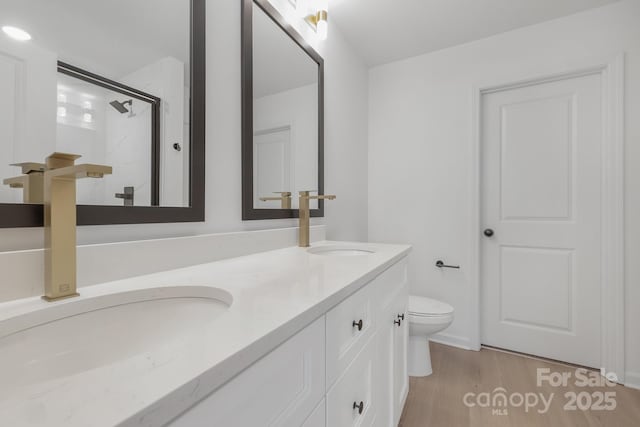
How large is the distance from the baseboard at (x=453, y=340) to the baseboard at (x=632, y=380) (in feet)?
2.58

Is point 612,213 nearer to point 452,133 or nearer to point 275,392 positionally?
point 452,133

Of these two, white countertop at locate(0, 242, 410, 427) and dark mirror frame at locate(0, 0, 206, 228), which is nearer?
white countertop at locate(0, 242, 410, 427)

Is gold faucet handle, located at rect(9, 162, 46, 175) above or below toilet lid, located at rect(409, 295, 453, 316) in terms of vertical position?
above

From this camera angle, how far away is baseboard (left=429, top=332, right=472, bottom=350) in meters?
2.05

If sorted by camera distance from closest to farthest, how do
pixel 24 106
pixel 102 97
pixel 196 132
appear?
1. pixel 24 106
2. pixel 102 97
3. pixel 196 132

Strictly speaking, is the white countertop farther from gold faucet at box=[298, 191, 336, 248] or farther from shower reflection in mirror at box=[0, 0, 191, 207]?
gold faucet at box=[298, 191, 336, 248]

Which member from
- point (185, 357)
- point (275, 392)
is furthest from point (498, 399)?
point (185, 357)

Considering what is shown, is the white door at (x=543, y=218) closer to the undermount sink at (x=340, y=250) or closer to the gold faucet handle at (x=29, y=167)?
the undermount sink at (x=340, y=250)

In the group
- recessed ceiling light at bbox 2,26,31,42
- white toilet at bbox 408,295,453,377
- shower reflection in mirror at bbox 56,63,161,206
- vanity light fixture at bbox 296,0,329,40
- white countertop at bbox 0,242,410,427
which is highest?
vanity light fixture at bbox 296,0,329,40

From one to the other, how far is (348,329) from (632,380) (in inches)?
80.1

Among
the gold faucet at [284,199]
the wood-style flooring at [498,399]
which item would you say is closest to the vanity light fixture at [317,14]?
the gold faucet at [284,199]

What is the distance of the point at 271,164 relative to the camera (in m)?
1.28

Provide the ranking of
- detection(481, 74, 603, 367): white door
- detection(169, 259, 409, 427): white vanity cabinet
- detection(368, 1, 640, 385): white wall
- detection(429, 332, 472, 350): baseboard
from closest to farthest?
detection(169, 259, 409, 427): white vanity cabinet, detection(368, 1, 640, 385): white wall, detection(481, 74, 603, 367): white door, detection(429, 332, 472, 350): baseboard

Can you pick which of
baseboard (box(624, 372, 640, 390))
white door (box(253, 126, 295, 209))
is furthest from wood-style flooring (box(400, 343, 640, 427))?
white door (box(253, 126, 295, 209))
